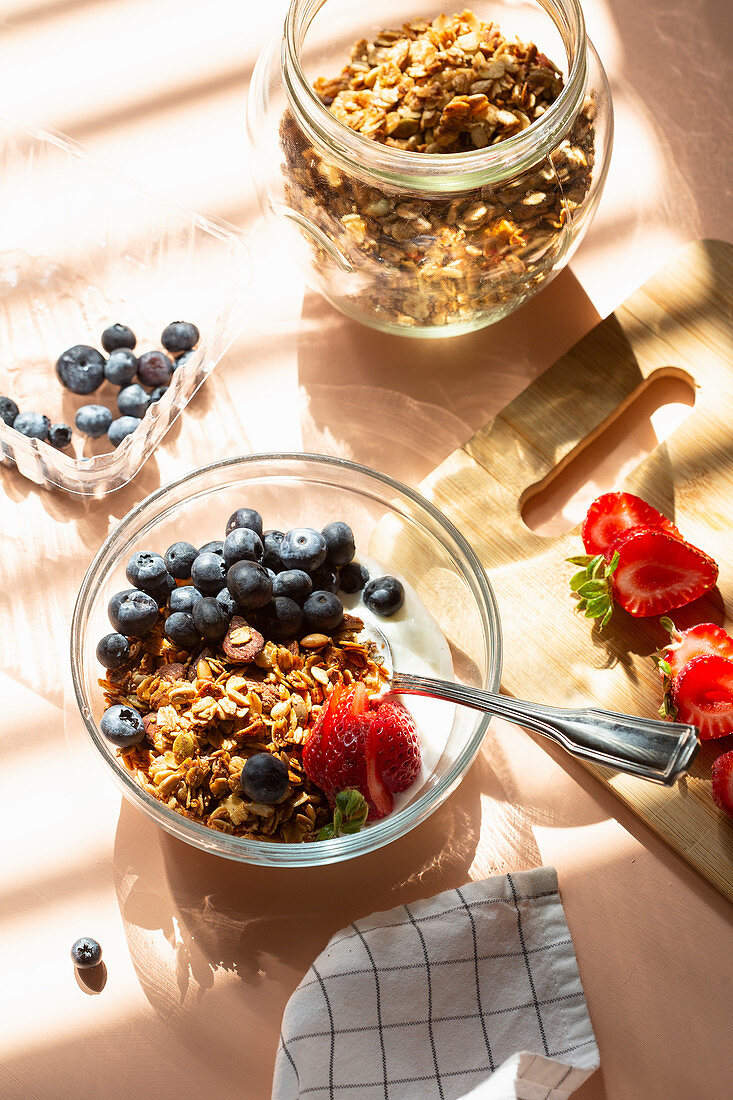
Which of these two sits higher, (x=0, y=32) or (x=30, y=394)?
(x=0, y=32)

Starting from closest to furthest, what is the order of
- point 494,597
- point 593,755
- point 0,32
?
1. point 593,755
2. point 494,597
3. point 0,32

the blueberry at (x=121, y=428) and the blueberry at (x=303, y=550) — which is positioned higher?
the blueberry at (x=303, y=550)

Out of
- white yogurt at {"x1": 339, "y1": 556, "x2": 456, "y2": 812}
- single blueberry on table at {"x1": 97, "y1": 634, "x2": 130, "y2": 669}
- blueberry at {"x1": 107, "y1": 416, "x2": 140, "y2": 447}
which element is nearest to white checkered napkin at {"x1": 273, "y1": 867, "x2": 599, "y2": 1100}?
white yogurt at {"x1": 339, "y1": 556, "x2": 456, "y2": 812}

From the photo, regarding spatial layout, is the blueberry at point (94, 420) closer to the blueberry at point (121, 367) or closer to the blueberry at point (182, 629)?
the blueberry at point (121, 367)

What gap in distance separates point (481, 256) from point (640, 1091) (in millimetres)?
901

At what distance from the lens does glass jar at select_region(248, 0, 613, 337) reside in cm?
113

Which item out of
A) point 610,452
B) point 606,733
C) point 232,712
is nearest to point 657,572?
point 610,452

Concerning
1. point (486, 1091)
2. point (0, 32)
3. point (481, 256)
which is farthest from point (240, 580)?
point (0, 32)

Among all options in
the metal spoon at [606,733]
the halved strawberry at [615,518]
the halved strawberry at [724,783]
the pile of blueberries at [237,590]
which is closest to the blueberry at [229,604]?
the pile of blueberries at [237,590]

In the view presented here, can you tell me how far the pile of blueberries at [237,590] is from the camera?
1.16 m

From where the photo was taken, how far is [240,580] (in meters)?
1.16

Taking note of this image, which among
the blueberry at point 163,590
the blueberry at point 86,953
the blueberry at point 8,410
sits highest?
the blueberry at point 8,410

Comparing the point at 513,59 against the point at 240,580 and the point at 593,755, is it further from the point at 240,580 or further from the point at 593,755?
the point at 593,755

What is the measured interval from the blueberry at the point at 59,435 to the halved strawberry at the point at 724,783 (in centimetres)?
87
